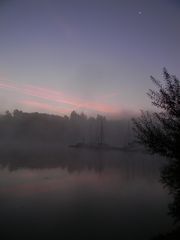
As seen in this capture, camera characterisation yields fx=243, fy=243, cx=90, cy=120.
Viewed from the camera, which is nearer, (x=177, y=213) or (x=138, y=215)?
(x=177, y=213)

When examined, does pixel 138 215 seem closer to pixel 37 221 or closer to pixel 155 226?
pixel 155 226

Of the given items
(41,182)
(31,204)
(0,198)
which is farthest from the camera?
(41,182)

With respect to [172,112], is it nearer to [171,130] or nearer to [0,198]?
[171,130]

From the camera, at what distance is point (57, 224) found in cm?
2056

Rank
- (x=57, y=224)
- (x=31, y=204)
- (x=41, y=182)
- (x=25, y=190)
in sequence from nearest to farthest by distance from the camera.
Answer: (x=57, y=224), (x=31, y=204), (x=25, y=190), (x=41, y=182)

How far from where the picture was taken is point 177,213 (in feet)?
41.8

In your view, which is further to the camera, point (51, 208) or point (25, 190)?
point (25, 190)

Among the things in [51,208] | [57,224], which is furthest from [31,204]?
[57,224]

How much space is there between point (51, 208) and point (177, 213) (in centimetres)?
1543

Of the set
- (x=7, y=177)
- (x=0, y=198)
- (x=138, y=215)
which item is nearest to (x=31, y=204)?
(x=0, y=198)

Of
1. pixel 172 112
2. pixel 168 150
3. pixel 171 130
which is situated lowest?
pixel 168 150

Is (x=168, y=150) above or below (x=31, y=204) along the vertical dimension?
above

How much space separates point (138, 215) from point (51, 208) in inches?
346

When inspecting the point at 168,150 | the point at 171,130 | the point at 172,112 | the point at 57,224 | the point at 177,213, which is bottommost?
the point at 57,224
